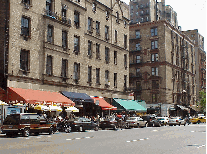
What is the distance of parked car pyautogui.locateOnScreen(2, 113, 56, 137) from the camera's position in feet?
75.8

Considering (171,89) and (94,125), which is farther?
(171,89)

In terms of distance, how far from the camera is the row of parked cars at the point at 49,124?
76.2ft

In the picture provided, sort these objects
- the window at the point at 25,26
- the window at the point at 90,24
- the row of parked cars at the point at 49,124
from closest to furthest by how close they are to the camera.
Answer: the row of parked cars at the point at 49,124 < the window at the point at 25,26 < the window at the point at 90,24

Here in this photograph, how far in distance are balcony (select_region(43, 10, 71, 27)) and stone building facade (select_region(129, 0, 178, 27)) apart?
63.3 metres

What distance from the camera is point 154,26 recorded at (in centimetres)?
7594

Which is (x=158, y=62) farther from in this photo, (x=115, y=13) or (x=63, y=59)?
(x=63, y=59)

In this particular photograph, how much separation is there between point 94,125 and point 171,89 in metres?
46.1

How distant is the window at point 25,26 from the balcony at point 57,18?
8.20ft

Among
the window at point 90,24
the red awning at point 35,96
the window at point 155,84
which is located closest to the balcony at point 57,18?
the window at point 90,24

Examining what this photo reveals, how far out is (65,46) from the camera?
39.4 metres

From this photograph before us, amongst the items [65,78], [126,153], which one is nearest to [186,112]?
[65,78]

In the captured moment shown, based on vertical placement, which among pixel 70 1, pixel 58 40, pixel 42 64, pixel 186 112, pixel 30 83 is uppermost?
pixel 70 1

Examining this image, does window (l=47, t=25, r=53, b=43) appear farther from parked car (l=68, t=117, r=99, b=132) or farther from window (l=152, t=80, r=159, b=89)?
window (l=152, t=80, r=159, b=89)

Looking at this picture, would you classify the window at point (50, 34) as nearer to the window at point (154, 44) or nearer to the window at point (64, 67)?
the window at point (64, 67)
